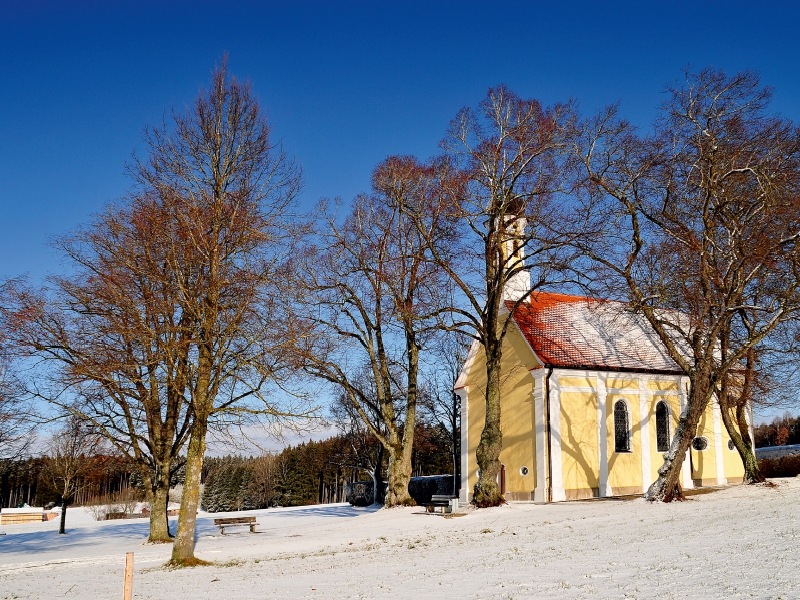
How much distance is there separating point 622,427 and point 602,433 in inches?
51.7

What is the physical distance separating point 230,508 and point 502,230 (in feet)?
196

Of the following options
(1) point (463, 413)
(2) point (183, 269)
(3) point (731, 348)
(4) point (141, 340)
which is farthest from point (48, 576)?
(3) point (731, 348)

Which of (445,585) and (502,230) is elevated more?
(502,230)

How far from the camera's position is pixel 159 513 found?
22000 mm

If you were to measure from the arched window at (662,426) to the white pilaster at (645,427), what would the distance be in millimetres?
851

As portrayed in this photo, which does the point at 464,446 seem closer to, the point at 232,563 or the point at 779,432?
the point at 232,563

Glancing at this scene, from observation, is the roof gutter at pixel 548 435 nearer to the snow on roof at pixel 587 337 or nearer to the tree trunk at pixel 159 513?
the snow on roof at pixel 587 337

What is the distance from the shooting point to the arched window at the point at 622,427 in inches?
1102

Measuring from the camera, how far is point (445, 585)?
10273mm

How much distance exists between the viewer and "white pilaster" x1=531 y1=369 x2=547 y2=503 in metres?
25.8

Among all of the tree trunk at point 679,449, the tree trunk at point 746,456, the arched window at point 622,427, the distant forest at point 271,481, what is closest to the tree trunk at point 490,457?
the tree trunk at point 679,449

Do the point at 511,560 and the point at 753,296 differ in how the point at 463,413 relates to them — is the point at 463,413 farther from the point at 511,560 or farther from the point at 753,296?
the point at 511,560

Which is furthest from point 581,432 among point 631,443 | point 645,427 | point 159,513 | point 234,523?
point 159,513

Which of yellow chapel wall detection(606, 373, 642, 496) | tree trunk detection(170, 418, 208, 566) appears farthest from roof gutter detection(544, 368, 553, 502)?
tree trunk detection(170, 418, 208, 566)
